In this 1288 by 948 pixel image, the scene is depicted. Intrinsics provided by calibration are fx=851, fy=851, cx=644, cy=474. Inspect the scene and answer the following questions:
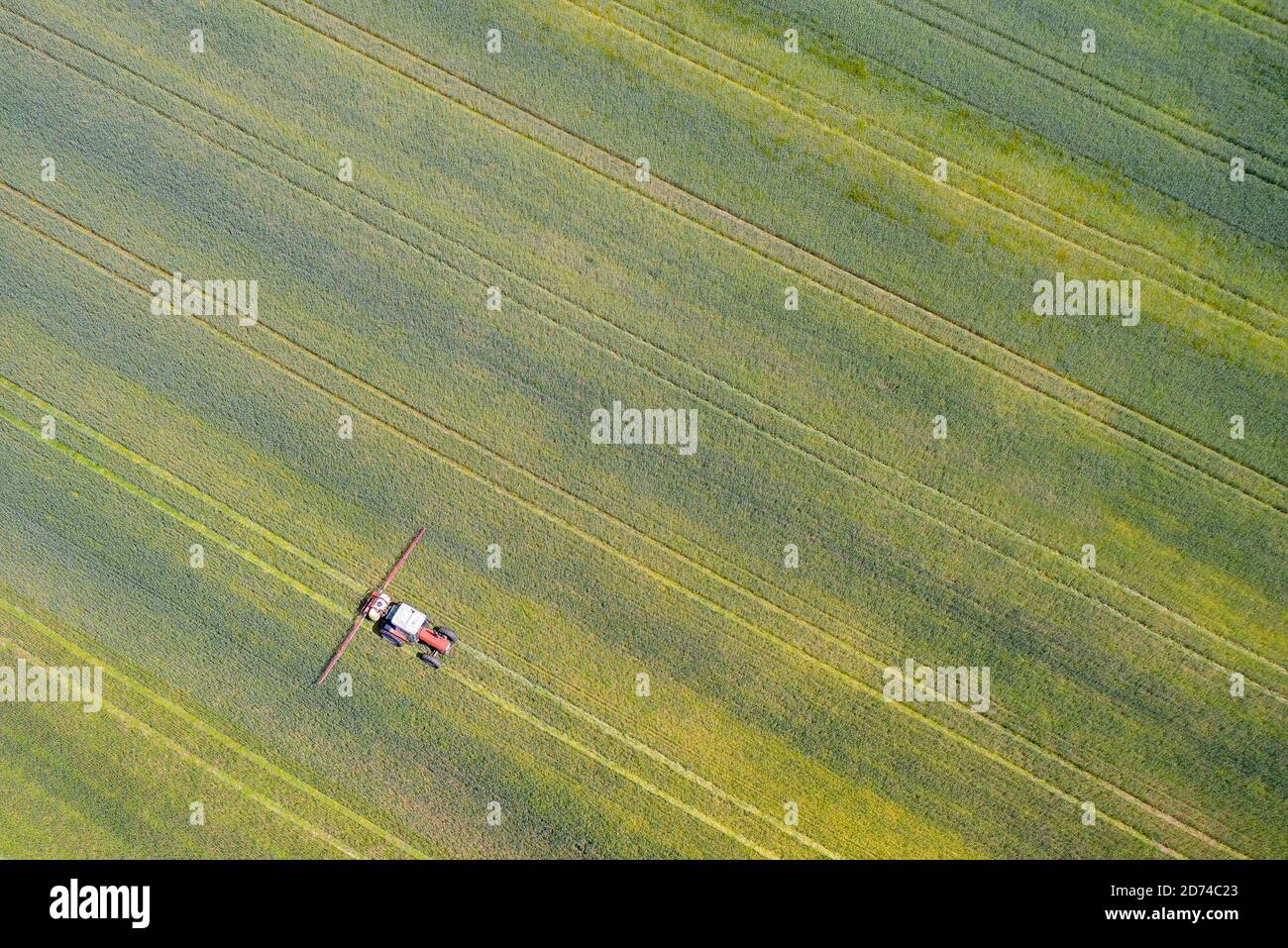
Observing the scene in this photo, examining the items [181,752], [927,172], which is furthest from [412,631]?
[927,172]

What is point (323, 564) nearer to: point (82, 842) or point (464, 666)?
point (464, 666)

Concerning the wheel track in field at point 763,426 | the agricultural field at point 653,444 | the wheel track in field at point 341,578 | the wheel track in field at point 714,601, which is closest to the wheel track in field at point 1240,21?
the agricultural field at point 653,444

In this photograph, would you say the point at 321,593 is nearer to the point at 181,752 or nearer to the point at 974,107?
the point at 181,752

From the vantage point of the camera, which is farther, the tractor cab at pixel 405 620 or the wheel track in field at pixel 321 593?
the wheel track in field at pixel 321 593

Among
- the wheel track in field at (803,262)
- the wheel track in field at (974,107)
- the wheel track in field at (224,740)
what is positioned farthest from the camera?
the wheel track in field at (974,107)

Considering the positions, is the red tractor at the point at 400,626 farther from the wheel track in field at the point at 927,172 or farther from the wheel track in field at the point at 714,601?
the wheel track in field at the point at 927,172
